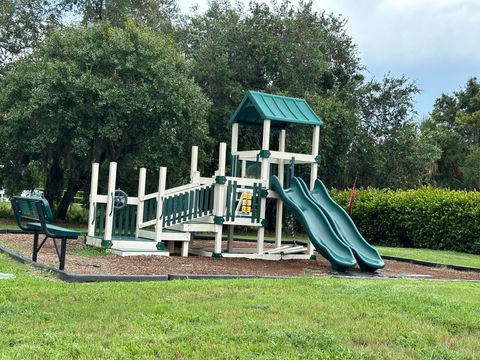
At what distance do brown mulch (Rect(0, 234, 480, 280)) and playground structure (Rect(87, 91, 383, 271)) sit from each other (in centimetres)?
43

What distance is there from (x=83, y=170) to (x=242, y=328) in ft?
58.1

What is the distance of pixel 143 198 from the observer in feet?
39.2

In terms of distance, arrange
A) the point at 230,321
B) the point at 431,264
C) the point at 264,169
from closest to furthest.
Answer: the point at 230,321, the point at 264,169, the point at 431,264

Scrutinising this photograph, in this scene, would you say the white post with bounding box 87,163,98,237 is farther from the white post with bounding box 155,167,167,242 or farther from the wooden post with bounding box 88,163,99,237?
the white post with bounding box 155,167,167,242

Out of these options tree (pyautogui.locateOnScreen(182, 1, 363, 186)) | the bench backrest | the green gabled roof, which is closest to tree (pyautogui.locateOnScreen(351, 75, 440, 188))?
tree (pyautogui.locateOnScreen(182, 1, 363, 186))

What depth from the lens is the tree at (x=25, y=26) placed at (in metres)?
22.6

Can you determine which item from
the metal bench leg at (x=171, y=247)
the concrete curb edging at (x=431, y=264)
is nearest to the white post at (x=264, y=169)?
the metal bench leg at (x=171, y=247)

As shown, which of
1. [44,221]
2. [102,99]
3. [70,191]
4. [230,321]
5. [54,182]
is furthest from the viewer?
[70,191]

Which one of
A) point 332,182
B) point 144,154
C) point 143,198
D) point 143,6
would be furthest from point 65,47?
point 332,182

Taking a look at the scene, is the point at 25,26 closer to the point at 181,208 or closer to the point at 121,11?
the point at 121,11

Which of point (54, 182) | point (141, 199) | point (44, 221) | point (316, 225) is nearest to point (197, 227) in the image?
point (141, 199)

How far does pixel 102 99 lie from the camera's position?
1803 cm

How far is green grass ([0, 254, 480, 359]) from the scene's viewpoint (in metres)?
4.15

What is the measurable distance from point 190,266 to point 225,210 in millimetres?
2399
